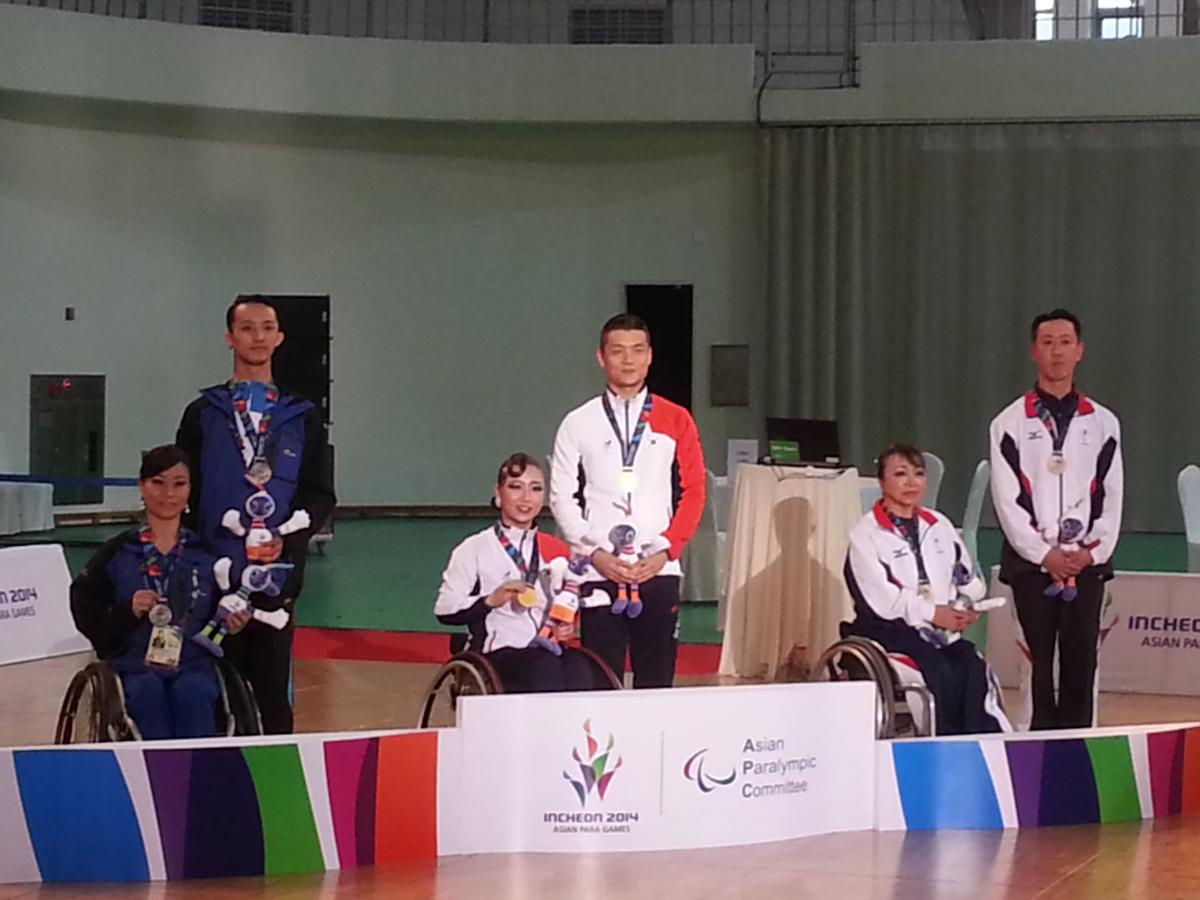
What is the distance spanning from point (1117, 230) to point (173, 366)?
785 cm

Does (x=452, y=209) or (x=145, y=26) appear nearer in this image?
(x=145, y=26)

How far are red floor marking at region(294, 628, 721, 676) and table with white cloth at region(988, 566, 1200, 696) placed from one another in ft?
4.33

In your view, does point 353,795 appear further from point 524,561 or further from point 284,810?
point 524,561

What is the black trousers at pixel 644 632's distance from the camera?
4.68 metres

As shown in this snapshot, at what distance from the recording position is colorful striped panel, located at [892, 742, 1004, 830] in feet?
14.5

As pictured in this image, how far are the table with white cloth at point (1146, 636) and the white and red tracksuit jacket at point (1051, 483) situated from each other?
1866mm

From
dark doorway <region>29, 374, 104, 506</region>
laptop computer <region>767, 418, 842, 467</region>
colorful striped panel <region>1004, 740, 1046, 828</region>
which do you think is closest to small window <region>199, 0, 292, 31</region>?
dark doorway <region>29, 374, 104, 506</region>

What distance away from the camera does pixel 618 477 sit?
4.71 meters

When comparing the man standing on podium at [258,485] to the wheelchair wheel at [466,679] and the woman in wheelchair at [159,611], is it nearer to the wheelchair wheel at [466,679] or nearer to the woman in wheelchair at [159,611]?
the woman in wheelchair at [159,611]

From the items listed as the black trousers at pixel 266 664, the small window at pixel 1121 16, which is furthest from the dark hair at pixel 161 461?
the small window at pixel 1121 16

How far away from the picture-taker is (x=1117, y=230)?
524 inches

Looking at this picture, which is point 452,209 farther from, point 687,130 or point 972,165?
point 972,165

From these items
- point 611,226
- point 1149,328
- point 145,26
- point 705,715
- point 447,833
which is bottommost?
point 447,833

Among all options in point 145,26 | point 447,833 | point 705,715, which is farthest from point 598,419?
point 145,26
